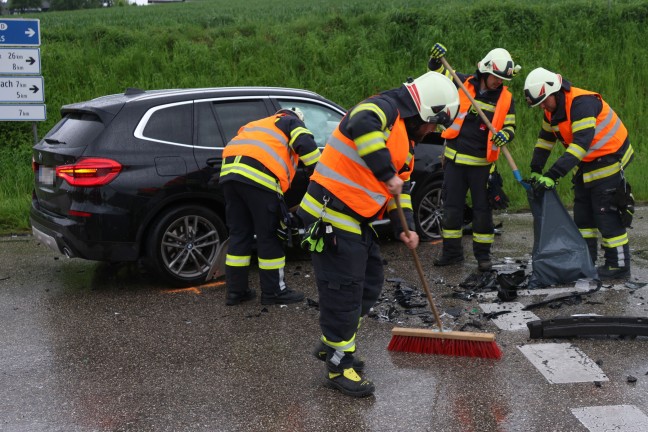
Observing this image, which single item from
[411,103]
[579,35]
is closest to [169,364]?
[411,103]

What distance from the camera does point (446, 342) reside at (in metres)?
5.19

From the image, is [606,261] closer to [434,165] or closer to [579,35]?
[434,165]

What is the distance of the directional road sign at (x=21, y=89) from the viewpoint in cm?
1045

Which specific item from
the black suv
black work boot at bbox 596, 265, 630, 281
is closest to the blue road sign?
the black suv

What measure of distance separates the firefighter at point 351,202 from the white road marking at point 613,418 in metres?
1.22

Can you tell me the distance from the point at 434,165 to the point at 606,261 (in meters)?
2.22

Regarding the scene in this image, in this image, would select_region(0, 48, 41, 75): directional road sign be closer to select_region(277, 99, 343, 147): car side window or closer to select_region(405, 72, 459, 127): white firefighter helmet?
select_region(277, 99, 343, 147): car side window

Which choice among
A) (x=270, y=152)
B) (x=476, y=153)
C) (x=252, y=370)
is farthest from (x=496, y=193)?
(x=252, y=370)

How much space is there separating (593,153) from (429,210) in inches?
87.1

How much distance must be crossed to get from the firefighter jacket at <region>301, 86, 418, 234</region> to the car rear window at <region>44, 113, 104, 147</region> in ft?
9.61

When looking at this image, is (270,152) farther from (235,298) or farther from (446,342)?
(446,342)

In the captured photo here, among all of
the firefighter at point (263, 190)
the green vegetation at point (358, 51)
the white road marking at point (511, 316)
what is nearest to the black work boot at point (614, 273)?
the white road marking at point (511, 316)

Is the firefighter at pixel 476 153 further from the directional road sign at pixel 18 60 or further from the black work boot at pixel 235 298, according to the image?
the directional road sign at pixel 18 60

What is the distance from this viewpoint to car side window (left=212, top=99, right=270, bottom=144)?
7.41 meters
